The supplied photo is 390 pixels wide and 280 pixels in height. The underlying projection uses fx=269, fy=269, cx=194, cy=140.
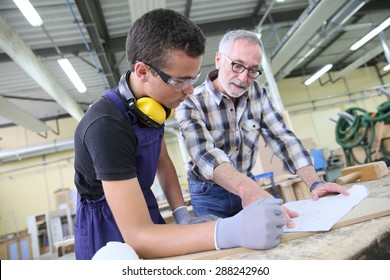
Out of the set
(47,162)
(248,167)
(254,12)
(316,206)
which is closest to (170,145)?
(47,162)

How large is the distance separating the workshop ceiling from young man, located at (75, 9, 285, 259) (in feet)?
7.61

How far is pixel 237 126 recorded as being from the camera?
1.23m

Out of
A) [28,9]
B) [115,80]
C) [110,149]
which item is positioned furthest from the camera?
[115,80]

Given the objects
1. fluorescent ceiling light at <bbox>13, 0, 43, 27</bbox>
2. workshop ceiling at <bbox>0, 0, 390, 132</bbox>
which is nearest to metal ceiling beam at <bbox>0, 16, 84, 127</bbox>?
workshop ceiling at <bbox>0, 0, 390, 132</bbox>

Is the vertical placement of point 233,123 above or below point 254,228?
above

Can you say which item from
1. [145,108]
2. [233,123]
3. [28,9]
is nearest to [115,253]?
[145,108]

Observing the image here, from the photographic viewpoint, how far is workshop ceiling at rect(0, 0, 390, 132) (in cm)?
327

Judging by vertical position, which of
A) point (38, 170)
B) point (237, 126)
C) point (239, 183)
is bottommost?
point (239, 183)

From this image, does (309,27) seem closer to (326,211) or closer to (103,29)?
(103,29)

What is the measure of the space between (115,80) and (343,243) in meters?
5.31

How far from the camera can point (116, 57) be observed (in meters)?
5.15

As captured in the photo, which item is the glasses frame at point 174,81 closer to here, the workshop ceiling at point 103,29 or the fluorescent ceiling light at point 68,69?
the workshop ceiling at point 103,29
